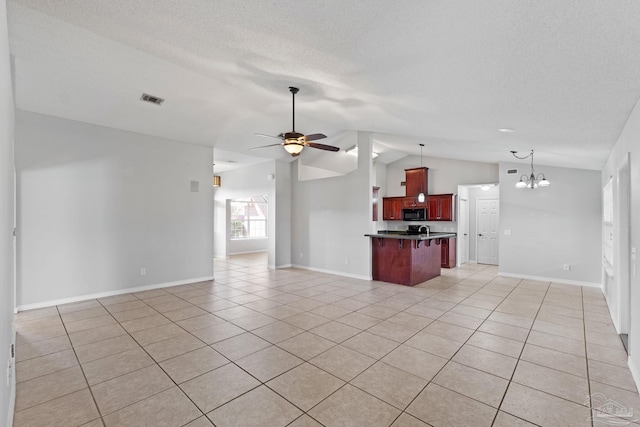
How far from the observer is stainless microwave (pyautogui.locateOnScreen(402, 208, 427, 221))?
8.87 metres

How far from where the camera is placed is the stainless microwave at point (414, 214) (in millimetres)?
8874

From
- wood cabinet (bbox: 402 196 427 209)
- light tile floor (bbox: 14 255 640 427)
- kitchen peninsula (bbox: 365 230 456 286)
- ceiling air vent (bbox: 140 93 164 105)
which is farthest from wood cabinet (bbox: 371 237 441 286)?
ceiling air vent (bbox: 140 93 164 105)

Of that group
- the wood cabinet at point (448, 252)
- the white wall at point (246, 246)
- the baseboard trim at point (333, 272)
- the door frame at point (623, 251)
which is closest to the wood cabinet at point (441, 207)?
the wood cabinet at point (448, 252)

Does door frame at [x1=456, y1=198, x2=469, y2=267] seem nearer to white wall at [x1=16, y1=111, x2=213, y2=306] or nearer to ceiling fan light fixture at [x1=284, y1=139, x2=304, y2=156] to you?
ceiling fan light fixture at [x1=284, y1=139, x2=304, y2=156]

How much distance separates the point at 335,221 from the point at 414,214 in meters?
3.08

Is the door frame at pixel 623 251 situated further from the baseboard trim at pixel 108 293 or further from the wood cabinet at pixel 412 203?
the baseboard trim at pixel 108 293

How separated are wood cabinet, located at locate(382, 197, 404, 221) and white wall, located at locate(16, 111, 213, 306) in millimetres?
5589

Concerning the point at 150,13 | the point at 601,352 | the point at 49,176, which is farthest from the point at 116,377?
the point at 601,352

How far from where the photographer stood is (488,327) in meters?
3.77

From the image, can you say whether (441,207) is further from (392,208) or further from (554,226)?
(554,226)

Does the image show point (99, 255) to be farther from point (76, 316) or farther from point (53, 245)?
point (76, 316)

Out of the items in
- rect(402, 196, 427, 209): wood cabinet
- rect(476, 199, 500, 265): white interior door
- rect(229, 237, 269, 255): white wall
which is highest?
rect(402, 196, 427, 209): wood cabinet

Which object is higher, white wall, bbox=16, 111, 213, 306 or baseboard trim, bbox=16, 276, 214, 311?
white wall, bbox=16, 111, 213, 306

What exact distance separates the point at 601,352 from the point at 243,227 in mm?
10385
